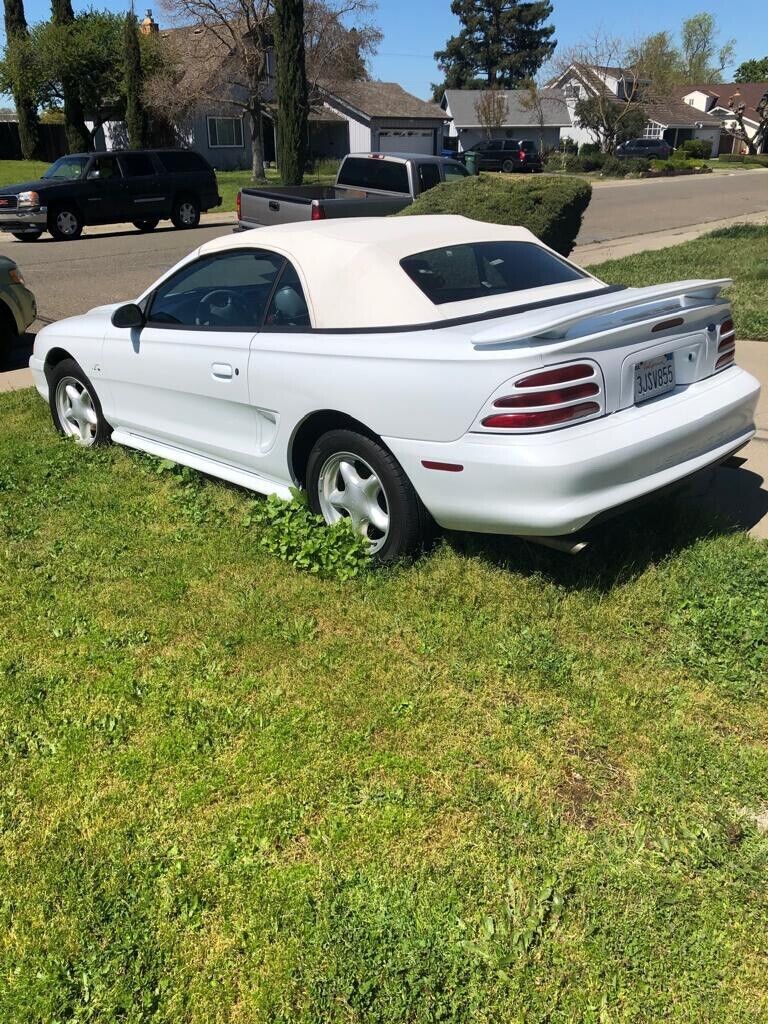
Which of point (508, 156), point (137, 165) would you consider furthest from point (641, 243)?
point (508, 156)

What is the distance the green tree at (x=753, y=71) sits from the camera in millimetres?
115650

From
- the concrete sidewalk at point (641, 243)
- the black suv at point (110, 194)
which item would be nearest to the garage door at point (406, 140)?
the black suv at point (110, 194)

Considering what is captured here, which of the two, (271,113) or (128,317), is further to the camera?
(271,113)

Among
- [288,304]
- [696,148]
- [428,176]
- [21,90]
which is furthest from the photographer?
[696,148]

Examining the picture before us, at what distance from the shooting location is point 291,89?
2603cm

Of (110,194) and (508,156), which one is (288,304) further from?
(508,156)

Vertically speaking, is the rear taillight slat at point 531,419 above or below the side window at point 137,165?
below

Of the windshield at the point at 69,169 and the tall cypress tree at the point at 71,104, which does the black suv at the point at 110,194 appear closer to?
the windshield at the point at 69,169

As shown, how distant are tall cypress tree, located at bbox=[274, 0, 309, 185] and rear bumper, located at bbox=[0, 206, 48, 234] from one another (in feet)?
30.5

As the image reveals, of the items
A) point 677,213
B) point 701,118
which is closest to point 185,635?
point 677,213

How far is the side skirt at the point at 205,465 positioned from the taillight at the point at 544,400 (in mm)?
1454

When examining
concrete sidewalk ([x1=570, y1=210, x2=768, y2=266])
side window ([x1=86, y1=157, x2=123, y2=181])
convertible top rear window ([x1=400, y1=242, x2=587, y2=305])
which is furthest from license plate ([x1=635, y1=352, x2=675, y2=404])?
side window ([x1=86, y1=157, x2=123, y2=181])

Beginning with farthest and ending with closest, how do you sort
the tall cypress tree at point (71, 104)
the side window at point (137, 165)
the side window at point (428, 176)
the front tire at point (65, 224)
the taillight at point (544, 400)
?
the tall cypress tree at point (71, 104) < the side window at point (137, 165) < the front tire at point (65, 224) < the side window at point (428, 176) < the taillight at point (544, 400)

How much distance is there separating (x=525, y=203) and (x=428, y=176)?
3747mm
